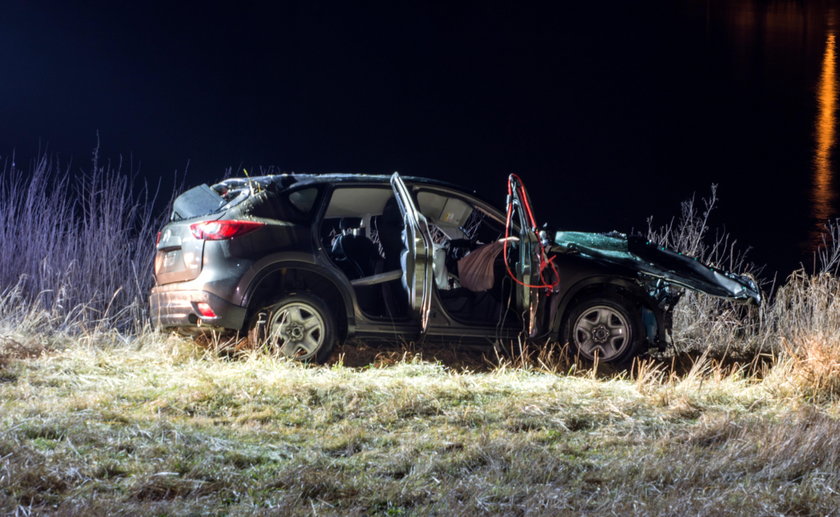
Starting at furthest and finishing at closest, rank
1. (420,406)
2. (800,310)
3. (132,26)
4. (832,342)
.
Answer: (132,26) < (800,310) < (832,342) < (420,406)

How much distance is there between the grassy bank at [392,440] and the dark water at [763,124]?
62.2ft

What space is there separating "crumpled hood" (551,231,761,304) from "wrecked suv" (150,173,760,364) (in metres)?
0.01

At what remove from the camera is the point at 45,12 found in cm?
5812

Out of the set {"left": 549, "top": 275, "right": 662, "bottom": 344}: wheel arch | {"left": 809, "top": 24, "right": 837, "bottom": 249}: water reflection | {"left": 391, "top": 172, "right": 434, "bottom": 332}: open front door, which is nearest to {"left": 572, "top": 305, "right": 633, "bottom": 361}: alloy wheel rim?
{"left": 549, "top": 275, "right": 662, "bottom": 344}: wheel arch

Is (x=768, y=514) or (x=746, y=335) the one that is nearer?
(x=768, y=514)

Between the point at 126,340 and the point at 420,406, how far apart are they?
131 inches

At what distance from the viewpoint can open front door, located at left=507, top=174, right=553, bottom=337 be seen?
30.2ft

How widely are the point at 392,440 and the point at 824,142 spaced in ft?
178

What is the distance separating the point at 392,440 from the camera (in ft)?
23.1

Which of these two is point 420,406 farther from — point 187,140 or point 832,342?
point 187,140

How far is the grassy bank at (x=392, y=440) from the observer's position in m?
5.73

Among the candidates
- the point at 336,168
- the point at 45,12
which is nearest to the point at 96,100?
the point at 45,12

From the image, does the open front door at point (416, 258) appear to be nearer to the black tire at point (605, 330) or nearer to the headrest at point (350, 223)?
the black tire at point (605, 330)

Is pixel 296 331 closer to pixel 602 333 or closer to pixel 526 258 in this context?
pixel 526 258
